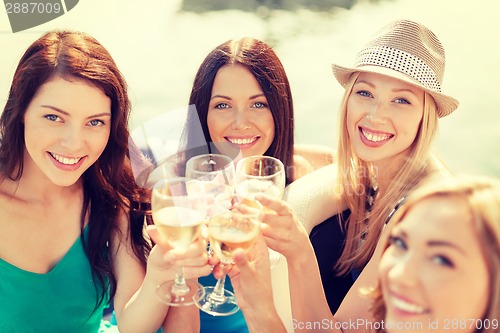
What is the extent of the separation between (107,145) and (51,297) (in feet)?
2.11

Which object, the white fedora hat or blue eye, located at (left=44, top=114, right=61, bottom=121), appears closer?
blue eye, located at (left=44, top=114, right=61, bottom=121)

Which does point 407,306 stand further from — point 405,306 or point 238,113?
point 238,113

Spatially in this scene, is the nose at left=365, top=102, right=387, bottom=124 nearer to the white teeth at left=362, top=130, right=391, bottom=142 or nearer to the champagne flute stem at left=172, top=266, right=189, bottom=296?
the white teeth at left=362, top=130, right=391, bottom=142

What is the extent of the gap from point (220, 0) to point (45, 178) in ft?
26.2

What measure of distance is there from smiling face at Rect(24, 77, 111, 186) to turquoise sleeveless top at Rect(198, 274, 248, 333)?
801mm

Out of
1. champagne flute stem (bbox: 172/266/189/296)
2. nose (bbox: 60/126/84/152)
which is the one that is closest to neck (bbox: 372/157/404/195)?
champagne flute stem (bbox: 172/266/189/296)

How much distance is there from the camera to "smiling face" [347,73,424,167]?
86.9 inches

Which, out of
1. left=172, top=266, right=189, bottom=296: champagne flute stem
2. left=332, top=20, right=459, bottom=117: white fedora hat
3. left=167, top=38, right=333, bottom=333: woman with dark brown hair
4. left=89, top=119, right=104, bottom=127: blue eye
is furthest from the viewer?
left=167, top=38, right=333, bottom=333: woman with dark brown hair

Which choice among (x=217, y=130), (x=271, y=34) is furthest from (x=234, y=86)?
(x=271, y=34)

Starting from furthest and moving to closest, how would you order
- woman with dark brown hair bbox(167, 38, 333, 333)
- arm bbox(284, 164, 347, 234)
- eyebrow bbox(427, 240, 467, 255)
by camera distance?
1. woman with dark brown hair bbox(167, 38, 333, 333)
2. arm bbox(284, 164, 347, 234)
3. eyebrow bbox(427, 240, 467, 255)

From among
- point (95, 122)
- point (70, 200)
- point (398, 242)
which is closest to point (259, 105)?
point (95, 122)

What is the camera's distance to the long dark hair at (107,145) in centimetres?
195

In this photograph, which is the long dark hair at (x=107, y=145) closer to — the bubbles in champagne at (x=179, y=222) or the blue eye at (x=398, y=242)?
the bubbles in champagne at (x=179, y=222)

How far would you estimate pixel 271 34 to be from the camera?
8.39 metres
